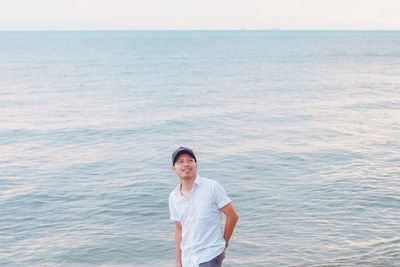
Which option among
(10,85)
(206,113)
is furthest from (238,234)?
(10,85)

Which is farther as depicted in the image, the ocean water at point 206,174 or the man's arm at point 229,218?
the ocean water at point 206,174

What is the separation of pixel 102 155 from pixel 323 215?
11259mm

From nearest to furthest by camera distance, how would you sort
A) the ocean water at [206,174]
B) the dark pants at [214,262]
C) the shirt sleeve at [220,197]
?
the shirt sleeve at [220,197]
the dark pants at [214,262]
the ocean water at [206,174]

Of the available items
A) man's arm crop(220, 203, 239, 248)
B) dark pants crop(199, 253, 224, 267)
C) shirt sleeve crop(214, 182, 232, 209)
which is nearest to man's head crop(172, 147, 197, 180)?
shirt sleeve crop(214, 182, 232, 209)

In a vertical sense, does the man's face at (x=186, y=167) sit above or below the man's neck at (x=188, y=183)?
above

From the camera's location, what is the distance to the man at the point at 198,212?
17.1 ft

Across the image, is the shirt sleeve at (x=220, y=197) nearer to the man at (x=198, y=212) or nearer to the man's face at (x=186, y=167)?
the man at (x=198, y=212)

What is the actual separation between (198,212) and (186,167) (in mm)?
440

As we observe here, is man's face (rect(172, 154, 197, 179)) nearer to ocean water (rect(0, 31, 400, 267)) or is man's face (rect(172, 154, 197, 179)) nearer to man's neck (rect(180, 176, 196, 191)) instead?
man's neck (rect(180, 176, 196, 191))

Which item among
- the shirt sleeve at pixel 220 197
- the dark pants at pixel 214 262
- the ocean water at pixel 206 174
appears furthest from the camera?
the ocean water at pixel 206 174

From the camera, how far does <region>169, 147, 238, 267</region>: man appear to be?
17.1 ft

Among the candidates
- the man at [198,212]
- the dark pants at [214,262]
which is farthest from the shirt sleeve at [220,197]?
the dark pants at [214,262]

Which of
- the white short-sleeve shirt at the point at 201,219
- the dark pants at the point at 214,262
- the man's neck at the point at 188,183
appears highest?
the man's neck at the point at 188,183

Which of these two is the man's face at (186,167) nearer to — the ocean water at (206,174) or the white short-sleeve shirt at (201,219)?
the white short-sleeve shirt at (201,219)
